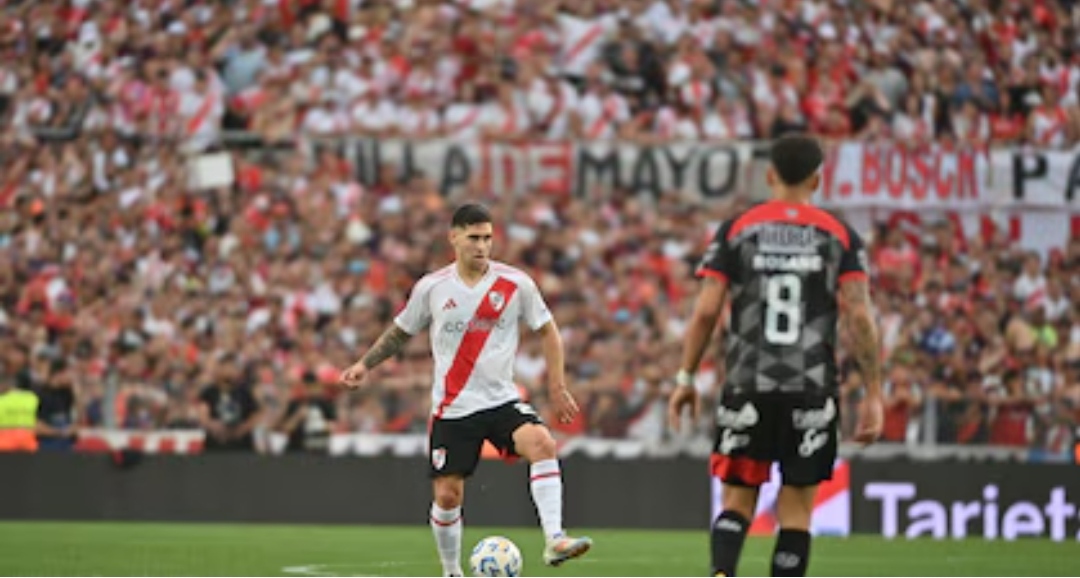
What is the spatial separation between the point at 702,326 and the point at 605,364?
43.0ft

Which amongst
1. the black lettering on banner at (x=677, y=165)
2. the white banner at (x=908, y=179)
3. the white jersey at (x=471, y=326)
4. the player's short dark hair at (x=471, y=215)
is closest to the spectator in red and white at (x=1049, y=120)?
the white banner at (x=908, y=179)

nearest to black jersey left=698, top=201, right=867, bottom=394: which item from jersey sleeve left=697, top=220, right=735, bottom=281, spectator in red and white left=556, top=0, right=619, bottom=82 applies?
jersey sleeve left=697, top=220, right=735, bottom=281

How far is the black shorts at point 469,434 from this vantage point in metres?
11.8

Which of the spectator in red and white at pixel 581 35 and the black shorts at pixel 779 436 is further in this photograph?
the spectator in red and white at pixel 581 35

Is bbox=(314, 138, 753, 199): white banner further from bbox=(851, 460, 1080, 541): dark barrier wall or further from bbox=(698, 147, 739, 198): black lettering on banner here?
bbox=(851, 460, 1080, 541): dark barrier wall

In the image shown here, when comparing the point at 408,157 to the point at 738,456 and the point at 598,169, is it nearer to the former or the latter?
the point at 598,169

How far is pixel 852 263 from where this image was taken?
8812 mm

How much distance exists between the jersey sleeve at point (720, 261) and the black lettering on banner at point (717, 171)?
15897 mm

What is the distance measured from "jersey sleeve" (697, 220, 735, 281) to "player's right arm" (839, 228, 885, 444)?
421 mm

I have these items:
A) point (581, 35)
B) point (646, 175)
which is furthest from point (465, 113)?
point (646, 175)

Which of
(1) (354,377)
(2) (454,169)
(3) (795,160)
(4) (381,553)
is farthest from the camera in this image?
(2) (454,169)

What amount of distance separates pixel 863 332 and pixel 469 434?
11.6 ft

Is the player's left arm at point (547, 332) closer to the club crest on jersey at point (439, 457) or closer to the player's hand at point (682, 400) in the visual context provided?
the club crest on jersey at point (439, 457)

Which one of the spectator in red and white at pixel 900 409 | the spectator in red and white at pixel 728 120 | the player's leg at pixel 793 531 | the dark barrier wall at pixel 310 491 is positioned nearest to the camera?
the player's leg at pixel 793 531
